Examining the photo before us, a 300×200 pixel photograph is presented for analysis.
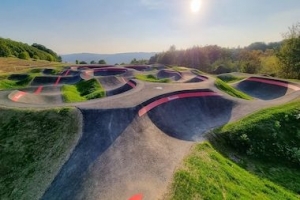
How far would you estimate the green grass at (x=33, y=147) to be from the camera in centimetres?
1507

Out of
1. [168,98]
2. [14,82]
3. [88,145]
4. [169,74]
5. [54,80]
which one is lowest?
[14,82]

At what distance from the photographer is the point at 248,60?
88.6 m

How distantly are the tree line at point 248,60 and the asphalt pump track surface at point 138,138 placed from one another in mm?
29902

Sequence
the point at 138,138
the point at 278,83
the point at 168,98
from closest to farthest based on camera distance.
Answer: the point at 138,138 → the point at 168,98 → the point at 278,83

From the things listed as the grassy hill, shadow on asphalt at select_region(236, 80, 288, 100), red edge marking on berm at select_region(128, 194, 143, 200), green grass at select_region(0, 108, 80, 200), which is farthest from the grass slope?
red edge marking on berm at select_region(128, 194, 143, 200)

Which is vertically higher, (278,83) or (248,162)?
(278,83)

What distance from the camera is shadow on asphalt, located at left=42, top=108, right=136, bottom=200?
1388 cm

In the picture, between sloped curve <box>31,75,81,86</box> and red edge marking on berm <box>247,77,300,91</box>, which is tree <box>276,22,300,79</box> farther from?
sloped curve <box>31,75,81,86</box>

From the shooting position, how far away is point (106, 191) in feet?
43.9

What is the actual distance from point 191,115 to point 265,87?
20540mm

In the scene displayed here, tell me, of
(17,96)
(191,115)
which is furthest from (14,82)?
(191,115)

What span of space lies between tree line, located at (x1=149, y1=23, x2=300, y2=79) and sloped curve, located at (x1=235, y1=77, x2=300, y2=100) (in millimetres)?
15418

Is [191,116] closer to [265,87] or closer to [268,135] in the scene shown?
[268,135]

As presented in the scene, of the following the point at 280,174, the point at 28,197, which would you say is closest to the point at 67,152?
the point at 28,197
